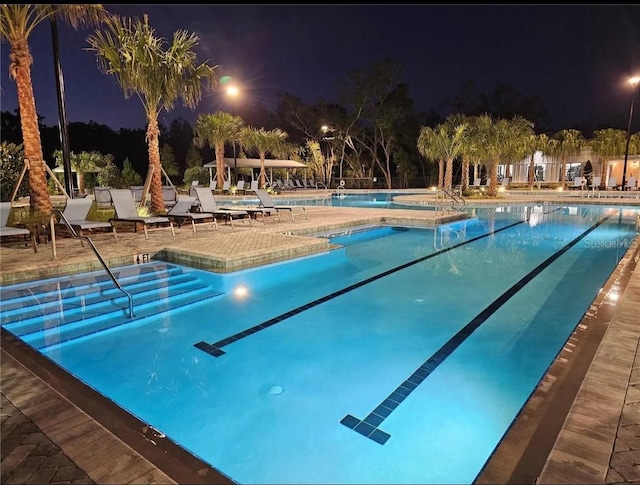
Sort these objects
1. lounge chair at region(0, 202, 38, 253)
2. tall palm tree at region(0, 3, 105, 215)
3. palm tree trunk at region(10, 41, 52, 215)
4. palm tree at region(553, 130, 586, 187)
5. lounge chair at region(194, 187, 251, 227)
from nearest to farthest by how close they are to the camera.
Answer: lounge chair at region(0, 202, 38, 253) → tall palm tree at region(0, 3, 105, 215) → palm tree trunk at region(10, 41, 52, 215) → lounge chair at region(194, 187, 251, 227) → palm tree at region(553, 130, 586, 187)

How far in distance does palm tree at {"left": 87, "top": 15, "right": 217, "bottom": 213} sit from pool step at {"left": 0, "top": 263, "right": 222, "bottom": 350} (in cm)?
556

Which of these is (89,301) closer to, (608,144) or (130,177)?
(130,177)

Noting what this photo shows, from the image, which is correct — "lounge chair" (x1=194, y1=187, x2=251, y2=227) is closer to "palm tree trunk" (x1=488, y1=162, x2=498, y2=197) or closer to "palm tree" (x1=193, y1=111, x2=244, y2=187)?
"palm tree" (x1=193, y1=111, x2=244, y2=187)

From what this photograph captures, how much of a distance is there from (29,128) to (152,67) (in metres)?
3.19

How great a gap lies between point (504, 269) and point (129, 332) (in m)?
6.24

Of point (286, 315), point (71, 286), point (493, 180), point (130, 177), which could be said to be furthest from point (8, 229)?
point (130, 177)

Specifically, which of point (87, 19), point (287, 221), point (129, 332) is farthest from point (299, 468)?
point (87, 19)

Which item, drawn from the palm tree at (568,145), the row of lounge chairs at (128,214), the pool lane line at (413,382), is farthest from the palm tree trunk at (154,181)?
the palm tree at (568,145)

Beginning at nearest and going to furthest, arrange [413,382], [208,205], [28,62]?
[413,382] < [28,62] < [208,205]

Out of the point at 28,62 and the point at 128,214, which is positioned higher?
the point at 28,62

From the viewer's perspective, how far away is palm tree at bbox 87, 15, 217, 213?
10008mm

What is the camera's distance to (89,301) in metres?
5.47

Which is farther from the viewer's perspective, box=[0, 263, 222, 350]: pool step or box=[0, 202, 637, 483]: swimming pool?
box=[0, 263, 222, 350]: pool step

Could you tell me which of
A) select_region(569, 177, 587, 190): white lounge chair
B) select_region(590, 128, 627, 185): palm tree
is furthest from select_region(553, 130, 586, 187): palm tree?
select_region(569, 177, 587, 190): white lounge chair
